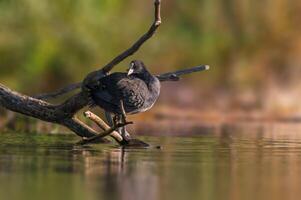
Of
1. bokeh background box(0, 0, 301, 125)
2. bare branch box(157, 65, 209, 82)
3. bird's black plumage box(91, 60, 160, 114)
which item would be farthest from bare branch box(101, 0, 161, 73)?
bokeh background box(0, 0, 301, 125)

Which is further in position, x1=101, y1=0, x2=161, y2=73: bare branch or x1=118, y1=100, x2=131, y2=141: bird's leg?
x1=118, y1=100, x2=131, y2=141: bird's leg

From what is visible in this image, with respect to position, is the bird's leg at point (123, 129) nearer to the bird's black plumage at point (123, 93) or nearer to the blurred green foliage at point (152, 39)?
the bird's black plumage at point (123, 93)

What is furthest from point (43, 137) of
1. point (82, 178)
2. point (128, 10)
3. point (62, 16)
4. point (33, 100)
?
point (128, 10)

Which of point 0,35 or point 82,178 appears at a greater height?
point 0,35

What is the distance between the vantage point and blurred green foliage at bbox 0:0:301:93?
67.6 feet

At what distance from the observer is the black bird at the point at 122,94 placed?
13.0 m

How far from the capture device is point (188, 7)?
80.2 feet

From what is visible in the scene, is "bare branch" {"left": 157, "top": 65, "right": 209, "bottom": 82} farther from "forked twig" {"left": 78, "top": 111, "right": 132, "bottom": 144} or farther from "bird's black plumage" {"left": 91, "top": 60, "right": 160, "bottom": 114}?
"forked twig" {"left": 78, "top": 111, "right": 132, "bottom": 144}

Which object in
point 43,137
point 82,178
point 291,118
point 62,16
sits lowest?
point 82,178

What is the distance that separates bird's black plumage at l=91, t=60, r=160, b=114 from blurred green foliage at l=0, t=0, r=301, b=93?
6840 millimetres

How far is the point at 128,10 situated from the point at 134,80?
10134 mm

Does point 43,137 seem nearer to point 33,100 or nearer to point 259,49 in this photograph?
point 33,100

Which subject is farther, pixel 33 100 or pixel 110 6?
pixel 110 6

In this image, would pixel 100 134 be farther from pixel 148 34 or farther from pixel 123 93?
pixel 148 34
